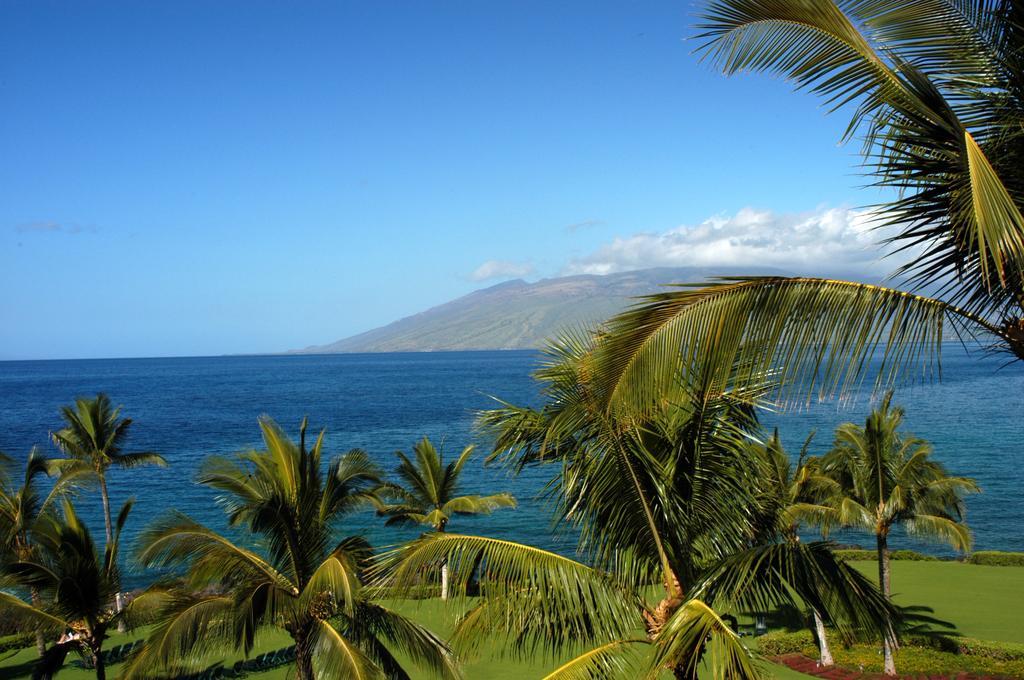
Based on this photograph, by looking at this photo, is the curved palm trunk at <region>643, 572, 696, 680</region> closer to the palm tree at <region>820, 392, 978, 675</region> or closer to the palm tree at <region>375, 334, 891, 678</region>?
the palm tree at <region>375, 334, 891, 678</region>

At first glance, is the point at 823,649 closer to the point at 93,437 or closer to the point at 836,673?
the point at 836,673

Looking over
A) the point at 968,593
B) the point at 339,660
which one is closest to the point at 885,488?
the point at 968,593

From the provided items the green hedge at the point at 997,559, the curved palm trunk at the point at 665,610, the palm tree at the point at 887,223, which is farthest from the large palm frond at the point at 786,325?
the green hedge at the point at 997,559

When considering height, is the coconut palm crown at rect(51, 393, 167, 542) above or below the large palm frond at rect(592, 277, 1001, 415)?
below

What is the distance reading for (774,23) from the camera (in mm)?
4418

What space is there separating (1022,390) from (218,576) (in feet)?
387

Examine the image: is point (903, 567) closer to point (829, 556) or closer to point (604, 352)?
point (829, 556)

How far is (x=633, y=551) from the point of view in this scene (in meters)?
7.28

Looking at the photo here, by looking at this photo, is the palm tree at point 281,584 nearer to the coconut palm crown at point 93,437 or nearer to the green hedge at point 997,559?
the coconut palm crown at point 93,437

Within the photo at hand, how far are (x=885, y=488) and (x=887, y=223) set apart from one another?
662 inches

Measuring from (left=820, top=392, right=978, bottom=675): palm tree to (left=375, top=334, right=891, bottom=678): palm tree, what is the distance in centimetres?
1282

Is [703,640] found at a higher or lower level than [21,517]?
higher

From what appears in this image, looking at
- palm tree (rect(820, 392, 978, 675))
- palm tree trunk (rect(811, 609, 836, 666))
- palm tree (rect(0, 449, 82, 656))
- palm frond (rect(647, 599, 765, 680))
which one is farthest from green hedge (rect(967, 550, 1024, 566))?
palm tree (rect(0, 449, 82, 656))

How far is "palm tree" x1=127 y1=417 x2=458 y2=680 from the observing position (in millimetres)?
→ 10250
